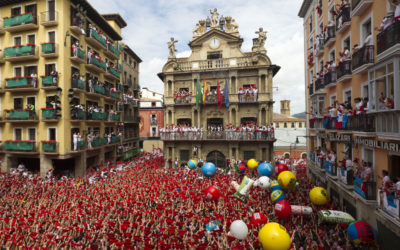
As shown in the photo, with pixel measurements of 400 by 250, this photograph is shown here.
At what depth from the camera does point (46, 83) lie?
20344 mm

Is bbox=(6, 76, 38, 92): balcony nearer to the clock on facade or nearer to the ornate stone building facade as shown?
the ornate stone building facade

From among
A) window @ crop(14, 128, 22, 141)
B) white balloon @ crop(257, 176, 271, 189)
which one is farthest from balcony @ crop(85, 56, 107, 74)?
white balloon @ crop(257, 176, 271, 189)

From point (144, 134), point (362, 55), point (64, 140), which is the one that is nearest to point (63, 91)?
point (64, 140)

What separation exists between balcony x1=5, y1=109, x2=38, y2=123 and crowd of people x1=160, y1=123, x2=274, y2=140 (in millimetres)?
12904

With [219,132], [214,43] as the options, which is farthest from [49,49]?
[219,132]

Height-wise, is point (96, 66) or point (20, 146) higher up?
point (96, 66)

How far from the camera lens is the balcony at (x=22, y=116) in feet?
67.9

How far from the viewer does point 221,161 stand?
2705 cm

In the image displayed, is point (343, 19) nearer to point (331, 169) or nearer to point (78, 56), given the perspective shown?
point (331, 169)

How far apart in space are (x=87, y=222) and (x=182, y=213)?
15.8ft

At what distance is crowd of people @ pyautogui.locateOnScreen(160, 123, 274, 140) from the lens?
25.0m

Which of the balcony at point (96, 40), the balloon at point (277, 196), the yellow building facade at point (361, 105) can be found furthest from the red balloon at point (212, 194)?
the balcony at point (96, 40)

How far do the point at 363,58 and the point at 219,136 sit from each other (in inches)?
654

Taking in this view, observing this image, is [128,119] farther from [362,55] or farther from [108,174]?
[362,55]
